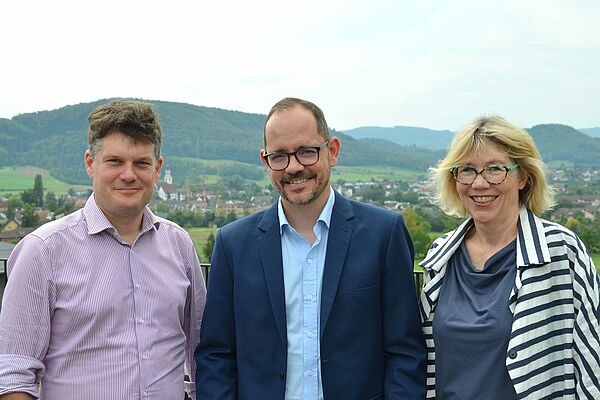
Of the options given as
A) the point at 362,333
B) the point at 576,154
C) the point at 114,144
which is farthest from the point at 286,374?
the point at 576,154

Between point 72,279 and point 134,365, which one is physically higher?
point 72,279

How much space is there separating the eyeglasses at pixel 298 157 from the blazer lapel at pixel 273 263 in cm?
25

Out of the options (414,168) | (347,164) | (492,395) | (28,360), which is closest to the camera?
(28,360)

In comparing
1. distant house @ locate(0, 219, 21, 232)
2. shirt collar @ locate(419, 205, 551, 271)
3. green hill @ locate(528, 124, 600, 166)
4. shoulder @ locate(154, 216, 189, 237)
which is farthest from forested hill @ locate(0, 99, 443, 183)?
shoulder @ locate(154, 216, 189, 237)

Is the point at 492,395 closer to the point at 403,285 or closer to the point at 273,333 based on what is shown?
the point at 403,285

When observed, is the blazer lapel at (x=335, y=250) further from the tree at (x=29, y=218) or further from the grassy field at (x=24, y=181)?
the grassy field at (x=24, y=181)

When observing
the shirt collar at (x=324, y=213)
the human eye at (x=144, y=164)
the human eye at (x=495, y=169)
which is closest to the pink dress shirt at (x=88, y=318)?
the human eye at (x=144, y=164)

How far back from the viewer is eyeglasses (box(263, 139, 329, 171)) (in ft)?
8.02

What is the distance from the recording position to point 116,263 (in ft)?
8.02

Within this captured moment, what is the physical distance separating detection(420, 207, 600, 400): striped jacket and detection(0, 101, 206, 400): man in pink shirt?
130cm

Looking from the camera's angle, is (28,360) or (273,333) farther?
(273,333)

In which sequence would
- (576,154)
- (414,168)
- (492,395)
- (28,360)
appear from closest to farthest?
(28,360) < (492,395) < (576,154) < (414,168)

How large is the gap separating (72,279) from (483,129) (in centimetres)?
165

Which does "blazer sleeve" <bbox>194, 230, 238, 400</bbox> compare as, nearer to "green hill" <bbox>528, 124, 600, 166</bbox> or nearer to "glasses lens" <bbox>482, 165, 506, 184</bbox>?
"glasses lens" <bbox>482, 165, 506, 184</bbox>
